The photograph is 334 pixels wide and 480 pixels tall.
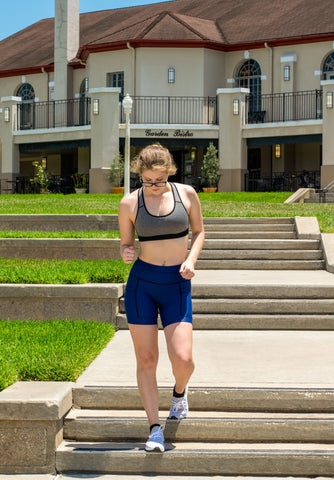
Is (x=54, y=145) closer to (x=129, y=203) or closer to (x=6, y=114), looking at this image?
(x=6, y=114)

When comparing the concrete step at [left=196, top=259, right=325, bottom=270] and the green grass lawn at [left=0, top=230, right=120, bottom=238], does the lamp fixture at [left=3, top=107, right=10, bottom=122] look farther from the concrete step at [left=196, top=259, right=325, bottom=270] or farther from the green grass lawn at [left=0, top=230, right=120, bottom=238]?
the concrete step at [left=196, top=259, right=325, bottom=270]

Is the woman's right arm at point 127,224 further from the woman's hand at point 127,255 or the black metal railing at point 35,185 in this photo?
the black metal railing at point 35,185

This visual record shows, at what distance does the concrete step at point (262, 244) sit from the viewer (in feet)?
38.0

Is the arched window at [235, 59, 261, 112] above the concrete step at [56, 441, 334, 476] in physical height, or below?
above

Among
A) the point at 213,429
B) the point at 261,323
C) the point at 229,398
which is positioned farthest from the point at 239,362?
the point at 261,323

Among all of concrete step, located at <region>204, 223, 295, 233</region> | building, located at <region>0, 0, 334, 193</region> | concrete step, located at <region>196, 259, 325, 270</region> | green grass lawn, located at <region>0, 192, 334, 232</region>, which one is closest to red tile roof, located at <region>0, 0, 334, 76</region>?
building, located at <region>0, 0, 334, 193</region>

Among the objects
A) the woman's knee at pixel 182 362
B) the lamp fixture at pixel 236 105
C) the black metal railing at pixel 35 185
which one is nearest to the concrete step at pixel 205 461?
the woman's knee at pixel 182 362

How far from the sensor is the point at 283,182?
29.0 meters

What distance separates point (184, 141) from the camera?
2986cm

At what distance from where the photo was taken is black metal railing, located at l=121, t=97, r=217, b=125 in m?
31.0

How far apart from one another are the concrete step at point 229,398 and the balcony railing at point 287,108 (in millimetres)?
25085

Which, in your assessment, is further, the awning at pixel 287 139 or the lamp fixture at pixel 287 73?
the lamp fixture at pixel 287 73

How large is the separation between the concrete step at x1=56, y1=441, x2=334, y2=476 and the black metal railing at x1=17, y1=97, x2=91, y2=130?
2867 cm

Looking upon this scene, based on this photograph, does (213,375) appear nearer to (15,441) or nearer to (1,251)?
(15,441)
